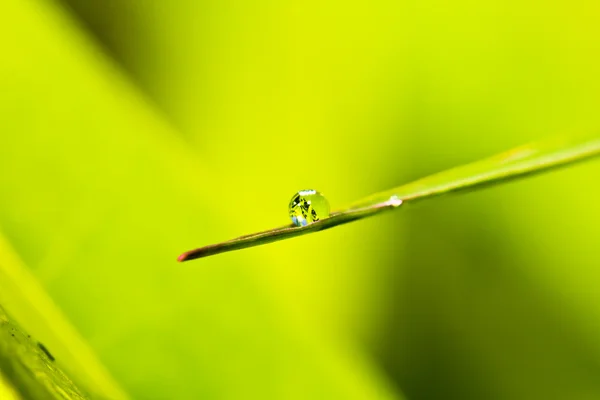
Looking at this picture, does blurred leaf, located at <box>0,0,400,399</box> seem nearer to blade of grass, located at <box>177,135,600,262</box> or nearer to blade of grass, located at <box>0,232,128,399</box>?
blade of grass, located at <box>0,232,128,399</box>

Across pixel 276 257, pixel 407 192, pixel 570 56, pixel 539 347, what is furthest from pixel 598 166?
pixel 407 192

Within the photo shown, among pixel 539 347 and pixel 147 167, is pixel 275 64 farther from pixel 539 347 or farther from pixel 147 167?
pixel 539 347

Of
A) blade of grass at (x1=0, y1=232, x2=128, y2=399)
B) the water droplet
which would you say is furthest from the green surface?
the water droplet

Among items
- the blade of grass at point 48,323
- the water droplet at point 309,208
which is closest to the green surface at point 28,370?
the blade of grass at point 48,323

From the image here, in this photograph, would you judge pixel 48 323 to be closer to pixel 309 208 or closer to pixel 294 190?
pixel 309 208

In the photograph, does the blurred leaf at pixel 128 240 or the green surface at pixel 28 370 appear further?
the blurred leaf at pixel 128 240

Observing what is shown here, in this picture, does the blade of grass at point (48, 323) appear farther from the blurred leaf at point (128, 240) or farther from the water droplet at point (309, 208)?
the water droplet at point (309, 208)
